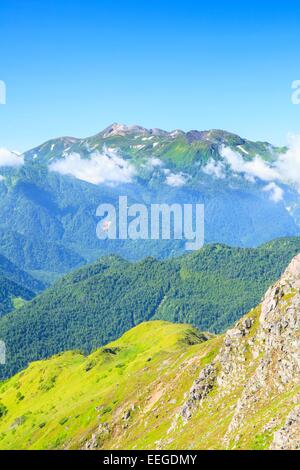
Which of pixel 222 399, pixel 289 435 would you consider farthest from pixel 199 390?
pixel 289 435

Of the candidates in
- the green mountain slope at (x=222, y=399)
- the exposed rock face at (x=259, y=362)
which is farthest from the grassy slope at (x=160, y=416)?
the exposed rock face at (x=259, y=362)

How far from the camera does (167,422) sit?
426ft

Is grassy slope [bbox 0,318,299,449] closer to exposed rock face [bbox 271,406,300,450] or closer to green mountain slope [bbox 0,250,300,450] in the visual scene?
green mountain slope [bbox 0,250,300,450]

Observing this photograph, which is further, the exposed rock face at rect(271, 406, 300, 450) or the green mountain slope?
the green mountain slope

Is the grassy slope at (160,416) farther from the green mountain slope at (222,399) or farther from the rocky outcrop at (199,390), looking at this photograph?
the rocky outcrop at (199,390)

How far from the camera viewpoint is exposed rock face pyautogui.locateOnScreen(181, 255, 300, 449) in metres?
104

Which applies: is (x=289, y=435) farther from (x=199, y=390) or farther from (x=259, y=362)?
(x=199, y=390)

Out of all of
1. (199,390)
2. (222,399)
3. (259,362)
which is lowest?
(199,390)

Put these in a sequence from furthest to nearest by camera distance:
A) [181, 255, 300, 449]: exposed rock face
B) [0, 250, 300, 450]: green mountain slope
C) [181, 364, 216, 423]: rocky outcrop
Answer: [181, 364, 216, 423]: rocky outcrop, [181, 255, 300, 449]: exposed rock face, [0, 250, 300, 450]: green mountain slope

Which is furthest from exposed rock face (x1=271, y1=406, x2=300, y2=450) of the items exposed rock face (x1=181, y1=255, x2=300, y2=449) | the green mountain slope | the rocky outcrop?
the rocky outcrop

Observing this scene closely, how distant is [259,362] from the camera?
393 ft

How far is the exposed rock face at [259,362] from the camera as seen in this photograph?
104 metres
